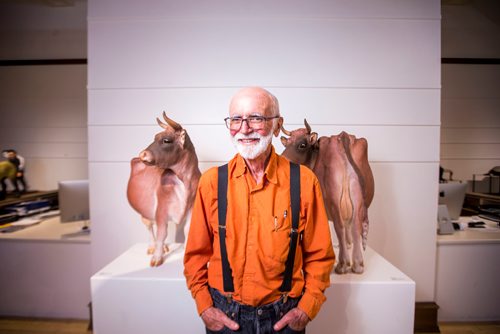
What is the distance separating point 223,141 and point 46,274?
1.74 meters

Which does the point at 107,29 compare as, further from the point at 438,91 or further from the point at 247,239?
the point at 438,91

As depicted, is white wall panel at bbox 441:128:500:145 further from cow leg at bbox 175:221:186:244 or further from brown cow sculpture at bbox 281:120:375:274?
cow leg at bbox 175:221:186:244

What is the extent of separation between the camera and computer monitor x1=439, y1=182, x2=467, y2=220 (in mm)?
2107

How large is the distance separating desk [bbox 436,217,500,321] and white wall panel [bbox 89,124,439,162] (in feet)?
2.45

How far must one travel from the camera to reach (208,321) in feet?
3.22

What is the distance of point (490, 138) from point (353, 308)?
1449 mm

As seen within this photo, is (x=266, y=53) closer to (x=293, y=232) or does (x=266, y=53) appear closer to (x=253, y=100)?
(x=253, y=100)

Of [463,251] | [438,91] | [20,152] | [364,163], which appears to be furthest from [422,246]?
[20,152]

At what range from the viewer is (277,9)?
1874 millimetres

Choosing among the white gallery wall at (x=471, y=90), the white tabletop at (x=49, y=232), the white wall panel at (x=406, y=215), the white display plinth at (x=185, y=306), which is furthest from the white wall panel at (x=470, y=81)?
the white tabletop at (x=49, y=232)

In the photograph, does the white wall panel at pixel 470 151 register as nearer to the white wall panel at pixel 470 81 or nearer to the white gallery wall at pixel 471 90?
the white gallery wall at pixel 471 90

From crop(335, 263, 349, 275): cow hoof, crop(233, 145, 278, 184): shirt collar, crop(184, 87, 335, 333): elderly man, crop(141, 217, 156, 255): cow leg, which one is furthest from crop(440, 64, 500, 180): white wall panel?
crop(141, 217, 156, 255): cow leg

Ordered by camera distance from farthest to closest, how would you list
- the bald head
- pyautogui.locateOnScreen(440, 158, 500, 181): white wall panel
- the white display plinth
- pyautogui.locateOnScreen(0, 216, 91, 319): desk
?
pyautogui.locateOnScreen(0, 216, 91, 319): desk → pyautogui.locateOnScreen(440, 158, 500, 181): white wall panel → the white display plinth → the bald head

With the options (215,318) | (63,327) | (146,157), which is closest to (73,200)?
(63,327)
